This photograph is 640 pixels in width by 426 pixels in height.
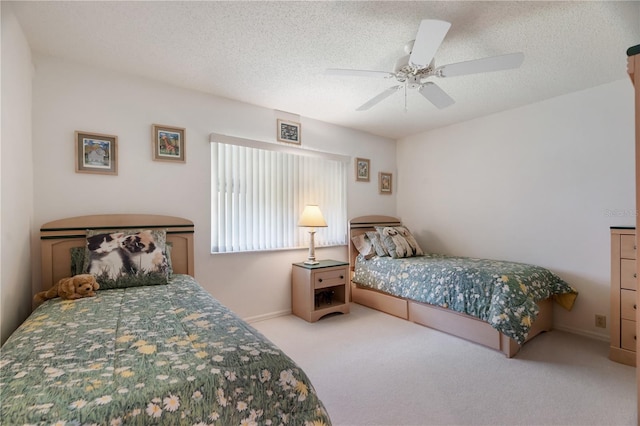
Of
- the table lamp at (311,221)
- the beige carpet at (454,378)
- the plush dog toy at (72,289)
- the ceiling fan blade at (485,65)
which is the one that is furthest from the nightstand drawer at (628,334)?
the plush dog toy at (72,289)

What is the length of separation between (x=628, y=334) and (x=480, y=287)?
1107mm

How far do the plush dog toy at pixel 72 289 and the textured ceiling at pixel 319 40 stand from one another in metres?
1.67

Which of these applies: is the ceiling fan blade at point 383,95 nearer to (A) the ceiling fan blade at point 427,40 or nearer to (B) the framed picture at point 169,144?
(A) the ceiling fan blade at point 427,40

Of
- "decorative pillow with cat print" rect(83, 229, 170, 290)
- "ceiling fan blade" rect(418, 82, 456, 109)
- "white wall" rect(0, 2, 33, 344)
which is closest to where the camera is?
"white wall" rect(0, 2, 33, 344)

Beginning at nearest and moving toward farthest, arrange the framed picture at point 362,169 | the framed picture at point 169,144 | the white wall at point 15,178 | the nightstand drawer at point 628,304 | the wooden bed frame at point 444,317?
the white wall at point 15,178, the nightstand drawer at point 628,304, the wooden bed frame at point 444,317, the framed picture at point 169,144, the framed picture at point 362,169

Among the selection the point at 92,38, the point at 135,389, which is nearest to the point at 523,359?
the point at 135,389

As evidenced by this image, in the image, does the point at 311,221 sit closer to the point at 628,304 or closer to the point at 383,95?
the point at 383,95

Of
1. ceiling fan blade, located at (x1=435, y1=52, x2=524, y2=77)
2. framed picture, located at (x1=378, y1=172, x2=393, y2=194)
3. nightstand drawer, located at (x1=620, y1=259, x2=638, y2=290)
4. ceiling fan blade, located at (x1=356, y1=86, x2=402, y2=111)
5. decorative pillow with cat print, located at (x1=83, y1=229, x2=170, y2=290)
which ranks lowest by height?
nightstand drawer, located at (x1=620, y1=259, x2=638, y2=290)

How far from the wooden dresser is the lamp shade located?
2.60m

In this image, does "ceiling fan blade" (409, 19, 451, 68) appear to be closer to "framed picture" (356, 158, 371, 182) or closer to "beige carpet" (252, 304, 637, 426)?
"beige carpet" (252, 304, 637, 426)

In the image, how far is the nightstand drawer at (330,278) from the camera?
329cm

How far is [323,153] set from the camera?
3857 millimetres

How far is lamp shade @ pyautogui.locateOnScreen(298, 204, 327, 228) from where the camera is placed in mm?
3381

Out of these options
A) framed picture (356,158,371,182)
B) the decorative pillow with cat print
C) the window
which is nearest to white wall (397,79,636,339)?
framed picture (356,158,371,182)
